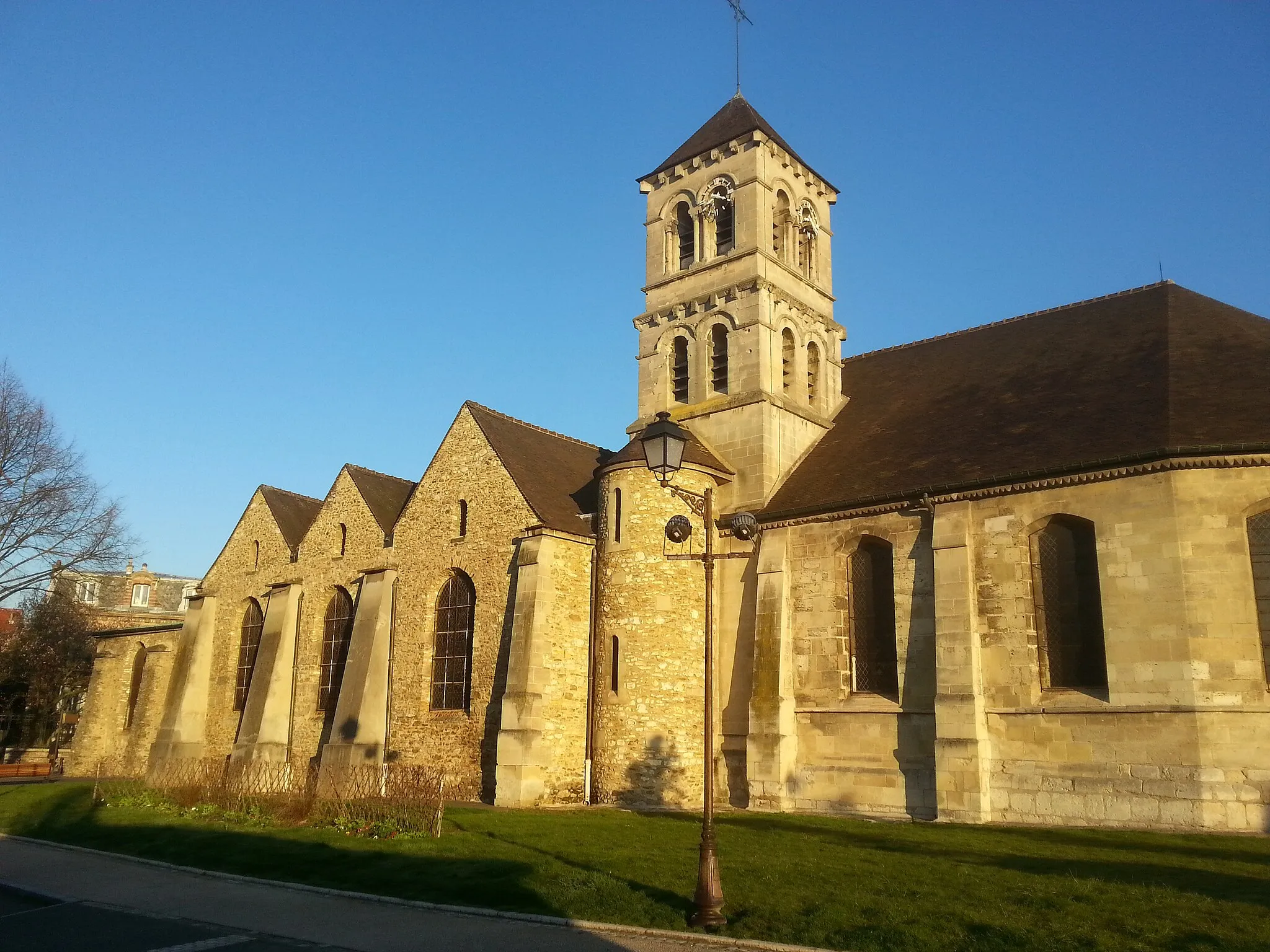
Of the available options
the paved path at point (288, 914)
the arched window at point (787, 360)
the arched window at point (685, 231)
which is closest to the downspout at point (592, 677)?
the arched window at point (787, 360)

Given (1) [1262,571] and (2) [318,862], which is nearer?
(2) [318,862]

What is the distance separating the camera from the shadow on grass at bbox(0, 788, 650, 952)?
1195 centimetres

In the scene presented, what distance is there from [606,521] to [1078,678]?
34.9 ft

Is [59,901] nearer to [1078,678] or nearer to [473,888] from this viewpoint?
[473,888]

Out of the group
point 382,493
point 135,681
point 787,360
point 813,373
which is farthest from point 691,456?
point 135,681

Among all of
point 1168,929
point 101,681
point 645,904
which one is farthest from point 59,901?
point 101,681

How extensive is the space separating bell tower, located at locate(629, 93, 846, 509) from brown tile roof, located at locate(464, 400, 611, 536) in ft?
7.39

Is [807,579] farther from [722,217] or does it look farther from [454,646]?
[722,217]

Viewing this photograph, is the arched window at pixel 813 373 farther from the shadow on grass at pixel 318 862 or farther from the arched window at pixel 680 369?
the shadow on grass at pixel 318 862

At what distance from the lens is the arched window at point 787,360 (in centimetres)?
2627

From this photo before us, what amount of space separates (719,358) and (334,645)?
45.0 ft

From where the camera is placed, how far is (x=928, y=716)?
1938 cm

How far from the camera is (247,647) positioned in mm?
31750

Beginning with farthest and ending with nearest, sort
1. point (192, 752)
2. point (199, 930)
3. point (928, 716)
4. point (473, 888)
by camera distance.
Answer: point (192, 752)
point (928, 716)
point (473, 888)
point (199, 930)
